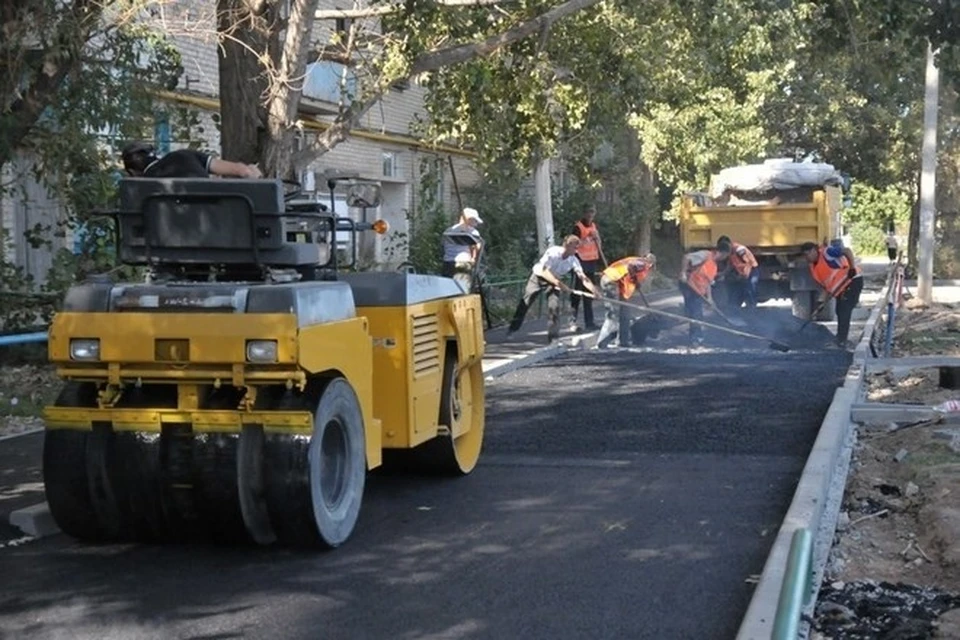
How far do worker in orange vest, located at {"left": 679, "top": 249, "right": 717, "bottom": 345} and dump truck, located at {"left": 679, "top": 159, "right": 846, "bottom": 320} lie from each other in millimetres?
3093

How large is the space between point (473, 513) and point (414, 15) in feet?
22.7

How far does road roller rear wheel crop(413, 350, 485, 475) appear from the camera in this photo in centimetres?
962

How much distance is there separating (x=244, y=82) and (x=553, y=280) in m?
8.13

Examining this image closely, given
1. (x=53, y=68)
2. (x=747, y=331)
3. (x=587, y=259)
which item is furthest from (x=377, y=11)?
(x=587, y=259)

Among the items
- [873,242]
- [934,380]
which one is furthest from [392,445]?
[873,242]

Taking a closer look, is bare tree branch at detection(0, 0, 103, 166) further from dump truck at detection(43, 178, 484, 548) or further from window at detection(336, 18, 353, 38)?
dump truck at detection(43, 178, 484, 548)

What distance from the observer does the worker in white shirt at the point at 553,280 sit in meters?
19.6

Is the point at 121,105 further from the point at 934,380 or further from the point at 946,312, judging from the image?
the point at 946,312

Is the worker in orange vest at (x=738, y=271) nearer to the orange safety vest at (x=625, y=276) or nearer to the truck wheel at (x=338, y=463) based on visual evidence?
the orange safety vest at (x=625, y=276)

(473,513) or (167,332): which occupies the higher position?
(167,332)

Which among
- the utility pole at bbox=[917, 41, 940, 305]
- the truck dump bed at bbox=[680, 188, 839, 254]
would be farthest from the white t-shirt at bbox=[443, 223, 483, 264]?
the utility pole at bbox=[917, 41, 940, 305]

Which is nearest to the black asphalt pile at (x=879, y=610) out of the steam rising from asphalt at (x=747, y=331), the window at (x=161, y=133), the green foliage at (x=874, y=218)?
the window at (x=161, y=133)

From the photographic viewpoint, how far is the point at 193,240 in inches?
313

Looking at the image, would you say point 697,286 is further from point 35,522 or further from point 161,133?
point 35,522
